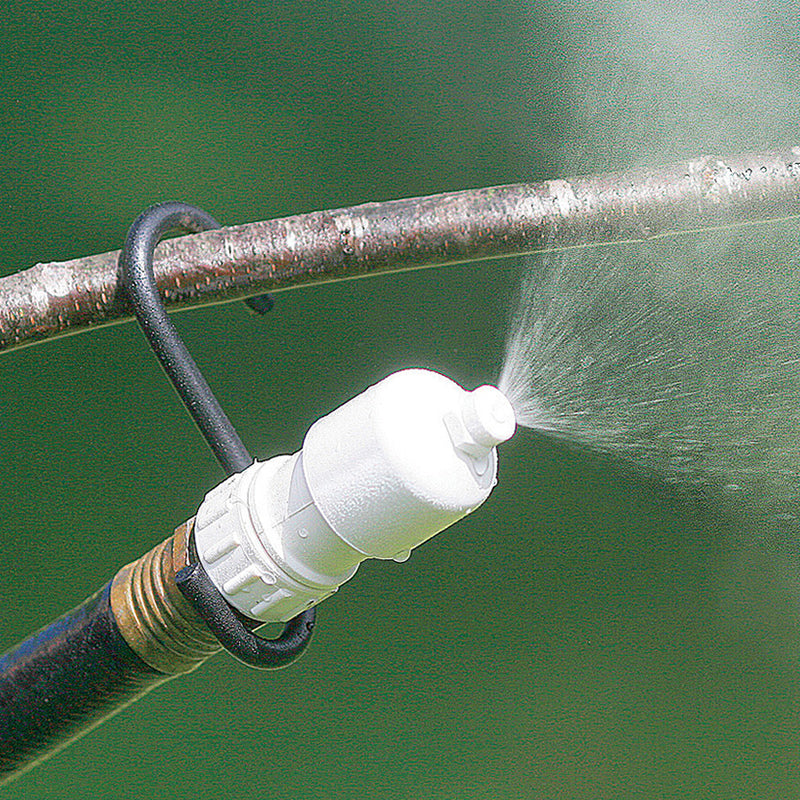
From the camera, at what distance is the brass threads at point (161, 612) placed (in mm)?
299

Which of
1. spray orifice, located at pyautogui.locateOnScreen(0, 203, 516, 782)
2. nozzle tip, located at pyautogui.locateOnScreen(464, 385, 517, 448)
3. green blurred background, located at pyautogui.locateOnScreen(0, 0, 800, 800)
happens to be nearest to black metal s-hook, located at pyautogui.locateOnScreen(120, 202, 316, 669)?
spray orifice, located at pyautogui.locateOnScreen(0, 203, 516, 782)

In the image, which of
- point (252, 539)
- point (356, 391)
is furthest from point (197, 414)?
point (356, 391)

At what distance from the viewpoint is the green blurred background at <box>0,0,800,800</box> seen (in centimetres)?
73

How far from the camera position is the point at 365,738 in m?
0.84

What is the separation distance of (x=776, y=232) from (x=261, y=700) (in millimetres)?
606

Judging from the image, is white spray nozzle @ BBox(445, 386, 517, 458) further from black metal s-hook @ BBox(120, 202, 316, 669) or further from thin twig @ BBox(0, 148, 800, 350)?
thin twig @ BBox(0, 148, 800, 350)

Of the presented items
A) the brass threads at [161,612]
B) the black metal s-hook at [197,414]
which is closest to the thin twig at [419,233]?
the black metal s-hook at [197,414]

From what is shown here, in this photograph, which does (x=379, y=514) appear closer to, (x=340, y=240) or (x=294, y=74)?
(x=340, y=240)

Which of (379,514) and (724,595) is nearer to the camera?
(379,514)

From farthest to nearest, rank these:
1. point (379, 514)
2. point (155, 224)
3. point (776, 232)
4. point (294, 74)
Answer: point (294, 74) < point (776, 232) < point (155, 224) < point (379, 514)

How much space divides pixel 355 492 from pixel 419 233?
0.23m

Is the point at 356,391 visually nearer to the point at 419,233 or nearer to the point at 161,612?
the point at 419,233

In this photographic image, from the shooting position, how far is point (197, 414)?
13.1 inches

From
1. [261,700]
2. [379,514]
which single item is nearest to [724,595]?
[261,700]
